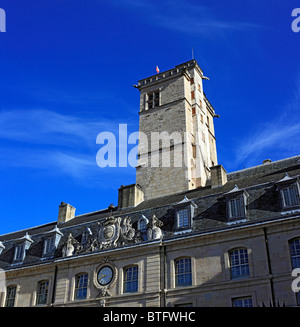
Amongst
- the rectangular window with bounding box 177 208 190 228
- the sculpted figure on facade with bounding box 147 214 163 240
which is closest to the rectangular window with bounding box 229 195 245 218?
the rectangular window with bounding box 177 208 190 228

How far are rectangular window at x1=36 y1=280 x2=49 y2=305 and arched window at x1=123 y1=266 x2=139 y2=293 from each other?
5.40 meters

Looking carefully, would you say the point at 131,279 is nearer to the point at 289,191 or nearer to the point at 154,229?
the point at 154,229

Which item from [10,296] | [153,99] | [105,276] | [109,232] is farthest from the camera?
[153,99]

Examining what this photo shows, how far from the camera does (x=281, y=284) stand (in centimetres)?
1983

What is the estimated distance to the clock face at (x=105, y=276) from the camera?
24328 mm

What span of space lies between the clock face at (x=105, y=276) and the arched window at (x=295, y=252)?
991cm

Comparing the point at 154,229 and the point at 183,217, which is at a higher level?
the point at 183,217

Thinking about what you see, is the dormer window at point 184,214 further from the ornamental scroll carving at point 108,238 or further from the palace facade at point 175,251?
the ornamental scroll carving at point 108,238

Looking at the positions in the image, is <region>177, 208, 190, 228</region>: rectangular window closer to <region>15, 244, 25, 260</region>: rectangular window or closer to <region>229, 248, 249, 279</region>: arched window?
<region>229, 248, 249, 279</region>: arched window

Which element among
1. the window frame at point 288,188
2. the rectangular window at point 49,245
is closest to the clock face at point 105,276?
the rectangular window at point 49,245

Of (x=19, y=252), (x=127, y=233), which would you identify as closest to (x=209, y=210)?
(x=127, y=233)

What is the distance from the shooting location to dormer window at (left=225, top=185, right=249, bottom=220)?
22.7m

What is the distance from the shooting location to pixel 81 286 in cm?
2512
